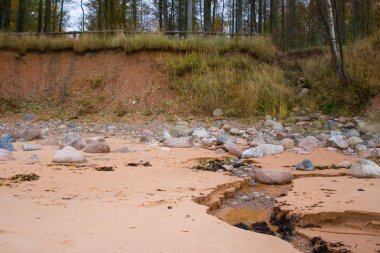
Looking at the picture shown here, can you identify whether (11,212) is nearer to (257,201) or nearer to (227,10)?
(257,201)

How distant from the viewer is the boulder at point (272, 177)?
13.9ft

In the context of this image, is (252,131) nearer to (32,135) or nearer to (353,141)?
(353,141)

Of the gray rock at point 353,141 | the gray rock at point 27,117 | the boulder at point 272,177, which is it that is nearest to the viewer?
the boulder at point 272,177

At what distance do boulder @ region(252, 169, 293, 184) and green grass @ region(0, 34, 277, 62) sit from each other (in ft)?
32.8

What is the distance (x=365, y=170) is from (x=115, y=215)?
2.96 m

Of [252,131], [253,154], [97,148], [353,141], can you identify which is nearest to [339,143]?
[353,141]

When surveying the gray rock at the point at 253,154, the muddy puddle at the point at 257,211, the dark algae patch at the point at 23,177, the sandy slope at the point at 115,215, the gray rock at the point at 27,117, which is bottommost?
the muddy puddle at the point at 257,211

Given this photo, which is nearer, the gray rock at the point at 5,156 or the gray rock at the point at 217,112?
the gray rock at the point at 5,156

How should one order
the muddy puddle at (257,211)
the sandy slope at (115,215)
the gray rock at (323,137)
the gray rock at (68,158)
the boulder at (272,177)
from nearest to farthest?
1. the sandy slope at (115,215)
2. the muddy puddle at (257,211)
3. the boulder at (272,177)
4. the gray rock at (68,158)
5. the gray rock at (323,137)

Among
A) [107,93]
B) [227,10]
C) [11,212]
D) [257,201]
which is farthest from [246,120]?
[227,10]

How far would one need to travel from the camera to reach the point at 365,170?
170 inches

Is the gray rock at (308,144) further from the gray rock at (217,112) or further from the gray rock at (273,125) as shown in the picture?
the gray rock at (217,112)

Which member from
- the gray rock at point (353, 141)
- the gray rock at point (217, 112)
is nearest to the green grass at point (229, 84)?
the gray rock at point (217, 112)

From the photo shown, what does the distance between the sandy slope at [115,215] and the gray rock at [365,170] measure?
144 centimetres
